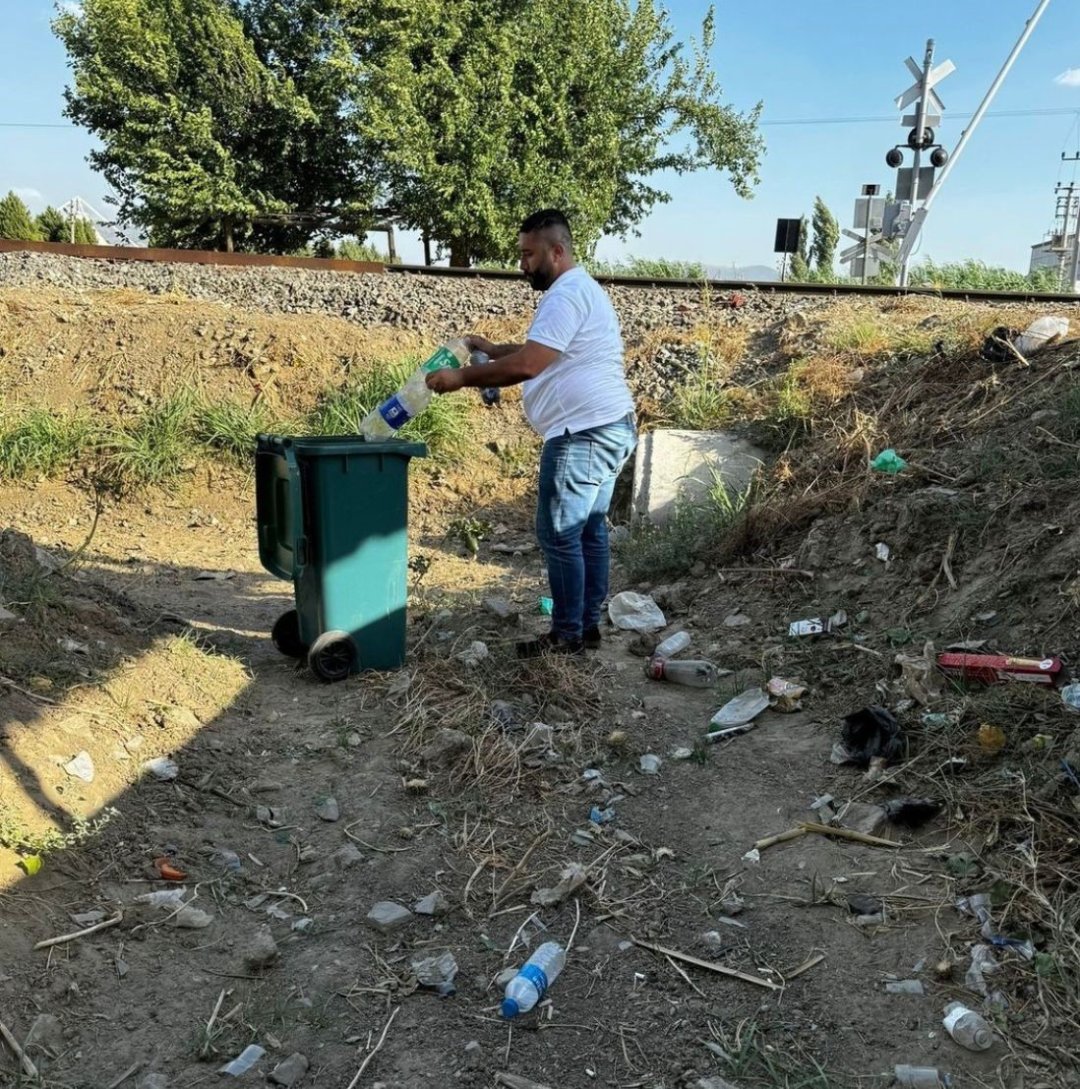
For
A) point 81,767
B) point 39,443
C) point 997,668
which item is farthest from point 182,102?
point 997,668

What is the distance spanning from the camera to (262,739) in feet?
13.2

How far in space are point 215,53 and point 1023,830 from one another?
23364mm

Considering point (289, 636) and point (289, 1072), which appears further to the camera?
point (289, 636)

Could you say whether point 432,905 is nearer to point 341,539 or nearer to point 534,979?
point 534,979

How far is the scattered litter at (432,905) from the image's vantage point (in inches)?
115

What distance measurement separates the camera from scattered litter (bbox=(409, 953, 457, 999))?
2580 mm

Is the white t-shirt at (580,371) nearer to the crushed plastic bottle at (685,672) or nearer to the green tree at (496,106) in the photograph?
the crushed plastic bottle at (685,672)

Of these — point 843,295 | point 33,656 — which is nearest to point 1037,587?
point 33,656

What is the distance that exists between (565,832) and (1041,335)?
16.0 ft

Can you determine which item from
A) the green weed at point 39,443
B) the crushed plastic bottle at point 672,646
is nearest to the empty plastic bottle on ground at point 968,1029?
the crushed plastic bottle at point 672,646

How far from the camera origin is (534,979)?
2551 mm

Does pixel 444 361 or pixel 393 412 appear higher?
pixel 444 361

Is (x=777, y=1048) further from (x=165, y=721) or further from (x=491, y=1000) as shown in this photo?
(x=165, y=721)

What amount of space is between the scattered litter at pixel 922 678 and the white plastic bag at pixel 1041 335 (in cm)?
320
